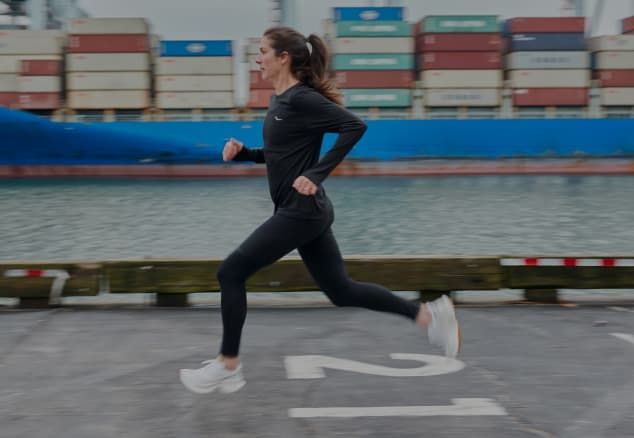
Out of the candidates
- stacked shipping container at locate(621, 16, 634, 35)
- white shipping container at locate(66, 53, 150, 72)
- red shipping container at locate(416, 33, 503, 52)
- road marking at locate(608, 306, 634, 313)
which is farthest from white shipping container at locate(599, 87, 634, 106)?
road marking at locate(608, 306, 634, 313)

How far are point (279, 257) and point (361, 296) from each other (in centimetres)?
53

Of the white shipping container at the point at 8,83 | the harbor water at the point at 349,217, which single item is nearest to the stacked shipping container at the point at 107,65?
the white shipping container at the point at 8,83

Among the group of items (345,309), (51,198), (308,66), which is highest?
(308,66)

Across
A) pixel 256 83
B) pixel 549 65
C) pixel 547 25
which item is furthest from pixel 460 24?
pixel 256 83

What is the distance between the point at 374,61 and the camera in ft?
146

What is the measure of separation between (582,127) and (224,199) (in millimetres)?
23586

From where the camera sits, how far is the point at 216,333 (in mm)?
5199

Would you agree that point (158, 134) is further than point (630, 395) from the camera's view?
Yes

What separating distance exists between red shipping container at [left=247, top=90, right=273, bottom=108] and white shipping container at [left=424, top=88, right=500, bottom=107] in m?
9.50

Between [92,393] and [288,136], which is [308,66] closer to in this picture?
[288,136]

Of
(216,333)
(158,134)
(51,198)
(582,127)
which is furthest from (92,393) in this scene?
(582,127)

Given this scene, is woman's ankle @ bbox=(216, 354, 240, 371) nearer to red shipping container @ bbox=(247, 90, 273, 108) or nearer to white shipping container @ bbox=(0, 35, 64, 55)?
red shipping container @ bbox=(247, 90, 273, 108)

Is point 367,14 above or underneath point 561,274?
above

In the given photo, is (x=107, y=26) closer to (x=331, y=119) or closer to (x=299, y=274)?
(x=299, y=274)
